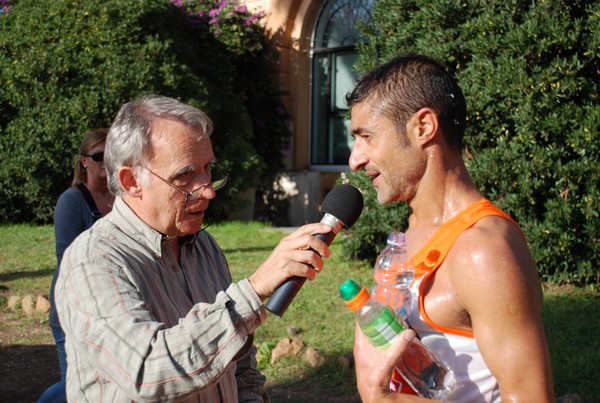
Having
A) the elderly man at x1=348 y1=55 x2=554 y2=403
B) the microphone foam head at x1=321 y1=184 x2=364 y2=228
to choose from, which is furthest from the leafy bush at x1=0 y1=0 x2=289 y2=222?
the elderly man at x1=348 y1=55 x2=554 y2=403

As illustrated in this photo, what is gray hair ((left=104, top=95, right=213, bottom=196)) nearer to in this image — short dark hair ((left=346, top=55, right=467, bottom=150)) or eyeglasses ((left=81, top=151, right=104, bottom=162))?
short dark hair ((left=346, top=55, right=467, bottom=150))

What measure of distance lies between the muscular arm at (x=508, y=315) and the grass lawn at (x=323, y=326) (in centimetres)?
322

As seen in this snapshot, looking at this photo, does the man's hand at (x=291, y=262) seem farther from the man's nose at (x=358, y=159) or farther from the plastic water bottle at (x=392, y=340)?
the man's nose at (x=358, y=159)

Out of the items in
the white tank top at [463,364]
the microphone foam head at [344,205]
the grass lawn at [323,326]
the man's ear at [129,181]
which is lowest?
the grass lawn at [323,326]

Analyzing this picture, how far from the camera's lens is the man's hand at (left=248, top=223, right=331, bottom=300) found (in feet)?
7.20

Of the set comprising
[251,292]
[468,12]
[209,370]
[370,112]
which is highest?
[468,12]

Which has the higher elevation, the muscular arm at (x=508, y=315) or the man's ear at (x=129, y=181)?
the man's ear at (x=129, y=181)

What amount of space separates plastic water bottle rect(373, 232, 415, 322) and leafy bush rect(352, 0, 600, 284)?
4846 millimetres

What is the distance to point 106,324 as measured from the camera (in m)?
2.15

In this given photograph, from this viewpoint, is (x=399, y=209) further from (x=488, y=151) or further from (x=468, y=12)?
(x=468, y=12)

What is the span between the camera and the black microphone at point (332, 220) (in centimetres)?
218

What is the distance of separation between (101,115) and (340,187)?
369 inches

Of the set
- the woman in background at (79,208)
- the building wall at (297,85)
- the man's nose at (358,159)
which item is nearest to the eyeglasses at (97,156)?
the woman in background at (79,208)

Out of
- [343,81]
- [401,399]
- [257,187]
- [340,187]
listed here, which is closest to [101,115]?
[257,187]
